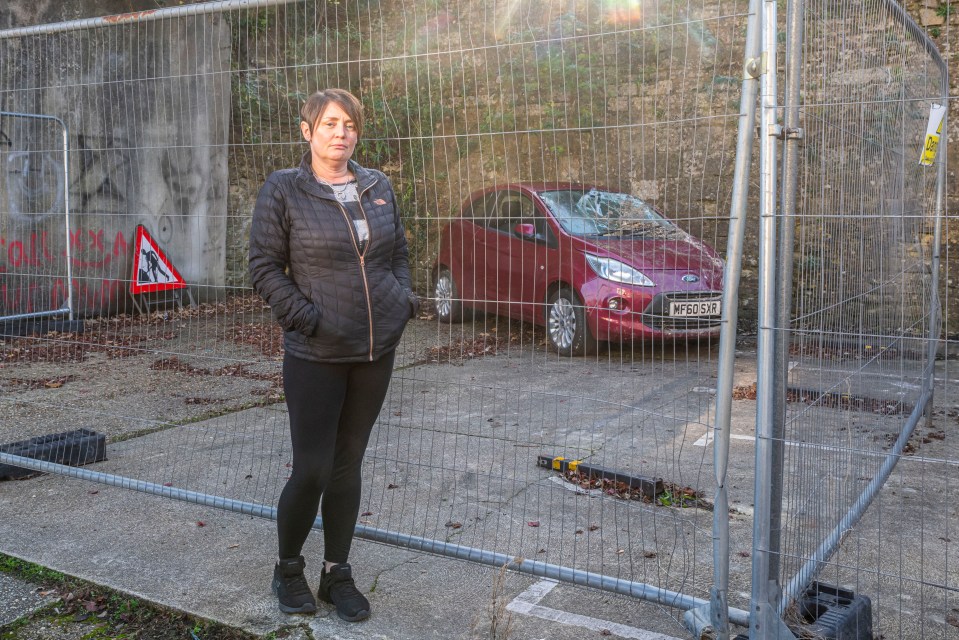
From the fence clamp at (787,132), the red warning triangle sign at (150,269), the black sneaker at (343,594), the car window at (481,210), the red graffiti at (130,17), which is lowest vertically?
the black sneaker at (343,594)

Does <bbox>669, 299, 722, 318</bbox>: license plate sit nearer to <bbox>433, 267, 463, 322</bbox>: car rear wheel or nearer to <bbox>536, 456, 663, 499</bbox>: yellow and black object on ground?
<bbox>433, 267, 463, 322</bbox>: car rear wheel

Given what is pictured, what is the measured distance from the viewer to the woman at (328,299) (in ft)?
10.3

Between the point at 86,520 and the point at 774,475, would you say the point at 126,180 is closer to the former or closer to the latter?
the point at 86,520

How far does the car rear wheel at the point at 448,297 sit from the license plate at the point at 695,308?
1.03 meters

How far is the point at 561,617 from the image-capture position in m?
3.30

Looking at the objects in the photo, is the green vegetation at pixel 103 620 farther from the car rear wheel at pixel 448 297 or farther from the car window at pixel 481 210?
the car window at pixel 481 210

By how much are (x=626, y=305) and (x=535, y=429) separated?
3193 millimetres

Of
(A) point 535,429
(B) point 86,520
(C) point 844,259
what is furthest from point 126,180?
(C) point 844,259

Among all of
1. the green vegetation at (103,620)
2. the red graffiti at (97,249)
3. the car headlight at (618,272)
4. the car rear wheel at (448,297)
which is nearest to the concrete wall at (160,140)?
the red graffiti at (97,249)

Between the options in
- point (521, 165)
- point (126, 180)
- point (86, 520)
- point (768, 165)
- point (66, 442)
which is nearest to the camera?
point (768, 165)

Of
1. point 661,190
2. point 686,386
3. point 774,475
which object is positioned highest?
point 661,190

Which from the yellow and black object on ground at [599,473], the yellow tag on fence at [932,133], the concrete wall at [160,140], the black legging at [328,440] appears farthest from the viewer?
the yellow tag on fence at [932,133]

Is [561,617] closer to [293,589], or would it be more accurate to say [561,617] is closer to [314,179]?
[293,589]

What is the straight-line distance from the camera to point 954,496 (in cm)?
475
